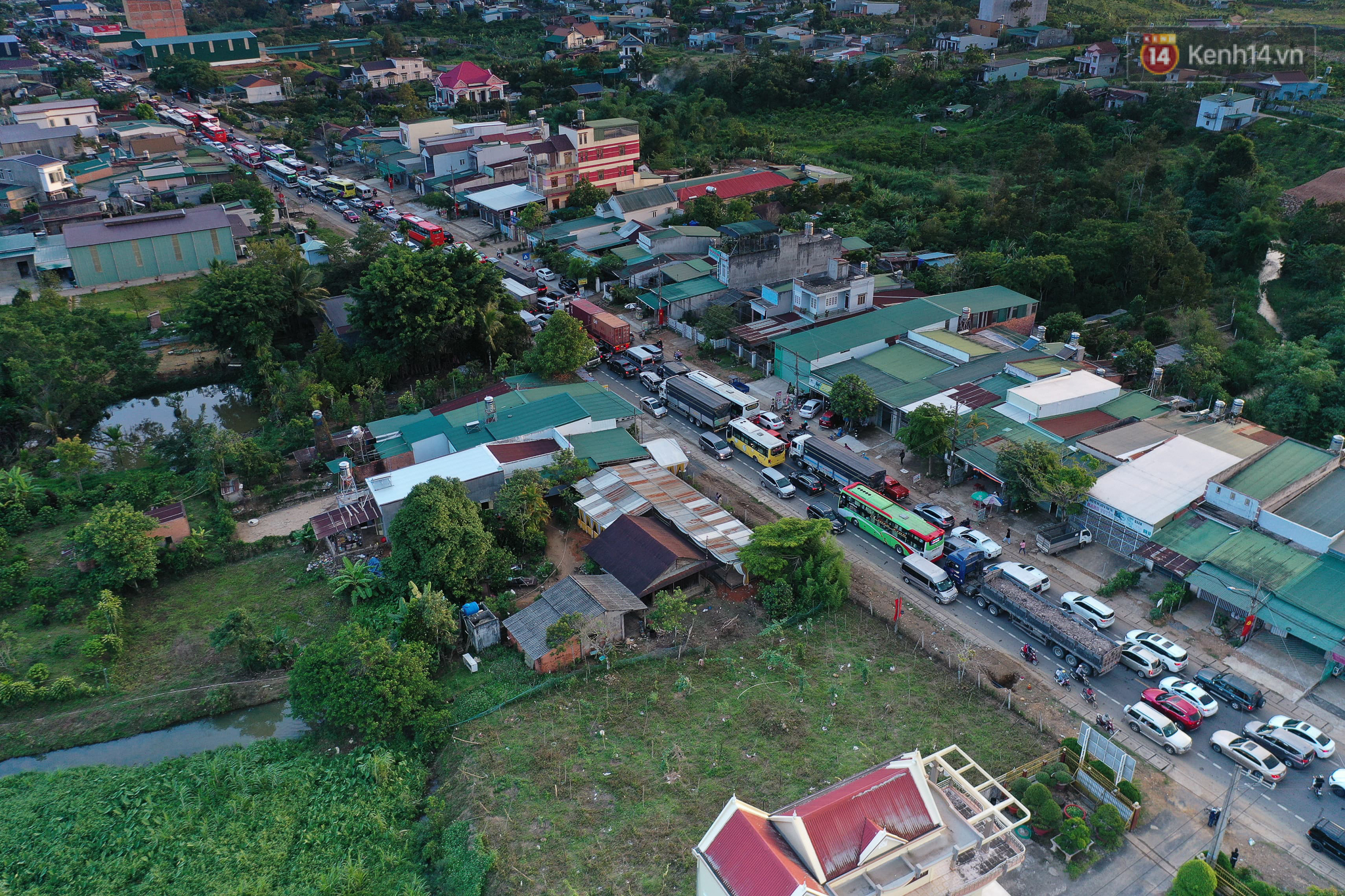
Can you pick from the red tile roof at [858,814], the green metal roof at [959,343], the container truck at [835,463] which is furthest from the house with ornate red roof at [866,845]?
the green metal roof at [959,343]

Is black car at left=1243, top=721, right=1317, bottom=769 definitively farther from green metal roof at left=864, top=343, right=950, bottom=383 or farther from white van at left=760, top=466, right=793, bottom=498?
green metal roof at left=864, top=343, right=950, bottom=383

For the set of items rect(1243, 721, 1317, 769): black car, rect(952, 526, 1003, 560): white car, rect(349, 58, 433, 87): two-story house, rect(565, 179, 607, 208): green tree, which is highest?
rect(349, 58, 433, 87): two-story house

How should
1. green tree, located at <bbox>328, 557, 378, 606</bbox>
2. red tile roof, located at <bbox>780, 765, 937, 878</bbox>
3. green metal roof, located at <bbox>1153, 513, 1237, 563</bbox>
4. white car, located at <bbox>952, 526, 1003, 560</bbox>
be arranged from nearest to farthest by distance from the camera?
red tile roof, located at <bbox>780, 765, 937, 878</bbox> < green metal roof, located at <bbox>1153, 513, 1237, 563</bbox> < green tree, located at <bbox>328, 557, 378, 606</bbox> < white car, located at <bbox>952, 526, 1003, 560</bbox>

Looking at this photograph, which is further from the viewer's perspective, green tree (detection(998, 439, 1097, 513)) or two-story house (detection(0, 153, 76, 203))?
two-story house (detection(0, 153, 76, 203))

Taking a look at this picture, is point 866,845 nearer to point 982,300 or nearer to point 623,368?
point 623,368

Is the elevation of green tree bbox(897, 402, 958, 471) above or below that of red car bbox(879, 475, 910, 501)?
above

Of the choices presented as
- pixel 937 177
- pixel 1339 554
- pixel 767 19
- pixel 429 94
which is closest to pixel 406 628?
pixel 1339 554

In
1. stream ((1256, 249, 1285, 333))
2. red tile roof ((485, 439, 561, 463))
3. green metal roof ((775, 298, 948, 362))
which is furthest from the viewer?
stream ((1256, 249, 1285, 333))

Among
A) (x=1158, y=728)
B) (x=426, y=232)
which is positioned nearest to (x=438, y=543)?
(x=1158, y=728)

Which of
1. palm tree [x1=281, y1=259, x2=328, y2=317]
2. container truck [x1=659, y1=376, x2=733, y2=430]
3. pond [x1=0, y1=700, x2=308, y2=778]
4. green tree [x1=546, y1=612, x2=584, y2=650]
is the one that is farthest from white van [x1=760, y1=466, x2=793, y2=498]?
palm tree [x1=281, y1=259, x2=328, y2=317]
